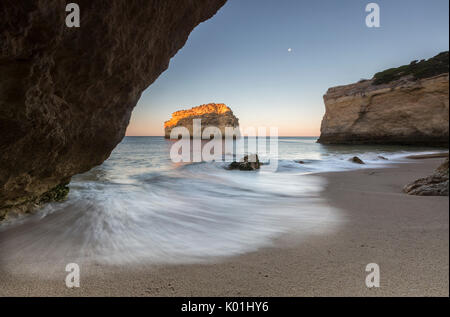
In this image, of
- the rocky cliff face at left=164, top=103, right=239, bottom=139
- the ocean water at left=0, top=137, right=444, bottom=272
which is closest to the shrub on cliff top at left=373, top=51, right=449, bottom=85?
the ocean water at left=0, top=137, right=444, bottom=272

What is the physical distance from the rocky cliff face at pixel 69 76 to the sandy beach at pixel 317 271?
1.03 meters

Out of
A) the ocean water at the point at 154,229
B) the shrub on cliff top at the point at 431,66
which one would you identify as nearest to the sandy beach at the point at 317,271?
the ocean water at the point at 154,229

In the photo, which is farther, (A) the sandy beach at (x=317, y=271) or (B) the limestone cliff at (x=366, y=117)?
(B) the limestone cliff at (x=366, y=117)

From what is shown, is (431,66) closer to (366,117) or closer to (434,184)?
(434,184)

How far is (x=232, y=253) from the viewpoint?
1750mm

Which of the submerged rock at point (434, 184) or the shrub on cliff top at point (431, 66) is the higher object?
the shrub on cliff top at point (431, 66)

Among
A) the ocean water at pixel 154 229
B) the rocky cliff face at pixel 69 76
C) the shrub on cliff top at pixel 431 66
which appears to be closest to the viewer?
the shrub on cliff top at pixel 431 66

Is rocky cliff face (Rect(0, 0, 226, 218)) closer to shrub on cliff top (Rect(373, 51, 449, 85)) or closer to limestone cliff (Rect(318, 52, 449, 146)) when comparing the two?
shrub on cliff top (Rect(373, 51, 449, 85))

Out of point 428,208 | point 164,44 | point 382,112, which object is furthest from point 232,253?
point 382,112

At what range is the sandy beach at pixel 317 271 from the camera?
3.52 ft

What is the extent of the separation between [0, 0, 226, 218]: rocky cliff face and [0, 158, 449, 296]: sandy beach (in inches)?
40.5

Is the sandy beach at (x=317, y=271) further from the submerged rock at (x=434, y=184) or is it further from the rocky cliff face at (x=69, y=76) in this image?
the rocky cliff face at (x=69, y=76)

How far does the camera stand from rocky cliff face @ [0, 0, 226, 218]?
4.15 ft
